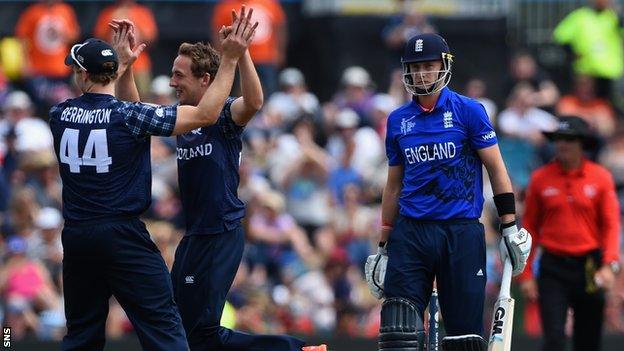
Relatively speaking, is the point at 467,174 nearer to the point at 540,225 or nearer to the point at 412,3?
the point at 540,225

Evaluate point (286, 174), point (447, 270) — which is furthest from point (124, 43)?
point (286, 174)

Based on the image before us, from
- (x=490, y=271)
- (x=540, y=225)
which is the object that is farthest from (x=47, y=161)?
(x=540, y=225)

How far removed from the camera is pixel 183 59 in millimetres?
9422

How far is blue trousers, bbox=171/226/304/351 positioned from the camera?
30.6 ft

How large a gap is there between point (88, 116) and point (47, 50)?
8826 mm

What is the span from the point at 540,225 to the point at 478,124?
301 centimetres

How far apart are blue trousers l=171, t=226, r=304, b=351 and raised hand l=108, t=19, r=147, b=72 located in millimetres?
1183

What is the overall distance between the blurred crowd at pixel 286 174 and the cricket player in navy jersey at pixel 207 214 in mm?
4101

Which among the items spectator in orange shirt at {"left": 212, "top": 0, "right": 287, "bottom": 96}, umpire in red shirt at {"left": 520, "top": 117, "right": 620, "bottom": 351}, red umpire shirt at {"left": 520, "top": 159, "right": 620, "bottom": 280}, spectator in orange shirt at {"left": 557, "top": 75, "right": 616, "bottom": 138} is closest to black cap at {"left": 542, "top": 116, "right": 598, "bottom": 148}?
umpire in red shirt at {"left": 520, "top": 117, "right": 620, "bottom": 351}

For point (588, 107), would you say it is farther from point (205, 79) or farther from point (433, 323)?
point (205, 79)

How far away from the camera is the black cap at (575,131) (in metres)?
11.7

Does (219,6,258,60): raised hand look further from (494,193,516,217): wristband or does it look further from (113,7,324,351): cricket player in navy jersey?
(494,193,516,217): wristband

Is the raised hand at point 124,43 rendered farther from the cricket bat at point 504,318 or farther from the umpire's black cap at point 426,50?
the cricket bat at point 504,318

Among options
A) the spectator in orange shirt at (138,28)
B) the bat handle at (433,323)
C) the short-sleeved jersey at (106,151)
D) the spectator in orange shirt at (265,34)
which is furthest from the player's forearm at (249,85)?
the spectator in orange shirt at (265,34)
